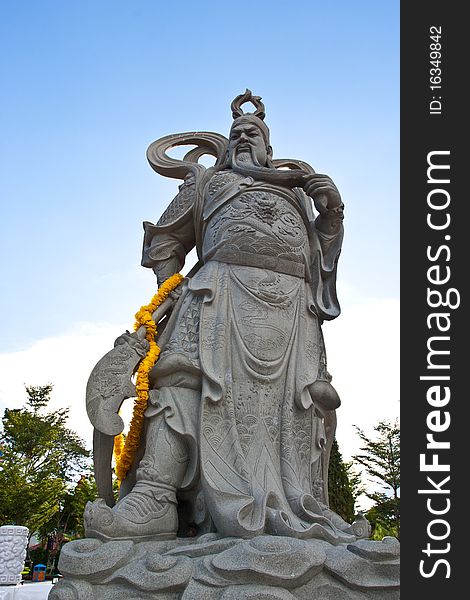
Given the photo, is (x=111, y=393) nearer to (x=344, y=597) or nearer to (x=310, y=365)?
(x=310, y=365)

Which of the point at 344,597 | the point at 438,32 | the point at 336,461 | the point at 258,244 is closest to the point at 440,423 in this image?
the point at 344,597

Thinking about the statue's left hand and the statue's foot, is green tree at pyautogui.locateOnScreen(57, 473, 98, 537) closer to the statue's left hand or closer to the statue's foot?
the statue's foot

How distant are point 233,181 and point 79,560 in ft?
8.51

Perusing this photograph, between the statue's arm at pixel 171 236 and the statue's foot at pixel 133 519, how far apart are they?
161 cm

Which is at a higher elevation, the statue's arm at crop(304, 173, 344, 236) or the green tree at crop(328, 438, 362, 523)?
the statue's arm at crop(304, 173, 344, 236)

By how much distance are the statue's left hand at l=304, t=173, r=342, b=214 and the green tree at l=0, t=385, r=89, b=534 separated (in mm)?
15456

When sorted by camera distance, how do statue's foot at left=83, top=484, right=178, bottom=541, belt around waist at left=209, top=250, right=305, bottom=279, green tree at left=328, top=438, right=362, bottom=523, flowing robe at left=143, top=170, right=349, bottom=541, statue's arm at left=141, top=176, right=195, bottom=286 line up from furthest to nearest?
green tree at left=328, top=438, right=362, bottom=523 < statue's arm at left=141, top=176, right=195, bottom=286 < belt around waist at left=209, top=250, right=305, bottom=279 < flowing robe at left=143, top=170, right=349, bottom=541 < statue's foot at left=83, top=484, right=178, bottom=541

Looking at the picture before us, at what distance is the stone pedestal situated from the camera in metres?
7.71

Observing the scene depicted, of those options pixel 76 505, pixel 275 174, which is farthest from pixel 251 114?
pixel 76 505

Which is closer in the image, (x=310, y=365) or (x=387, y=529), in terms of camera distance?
(x=310, y=365)

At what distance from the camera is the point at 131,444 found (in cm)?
349

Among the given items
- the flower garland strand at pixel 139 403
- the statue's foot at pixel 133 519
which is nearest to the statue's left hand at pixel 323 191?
the flower garland strand at pixel 139 403

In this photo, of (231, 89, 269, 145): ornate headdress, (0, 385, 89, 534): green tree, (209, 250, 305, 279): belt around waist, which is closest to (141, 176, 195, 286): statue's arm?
(209, 250, 305, 279): belt around waist

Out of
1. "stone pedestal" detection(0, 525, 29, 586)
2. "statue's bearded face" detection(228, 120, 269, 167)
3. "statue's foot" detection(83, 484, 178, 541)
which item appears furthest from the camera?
"stone pedestal" detection(0, 525, 29, 586)
